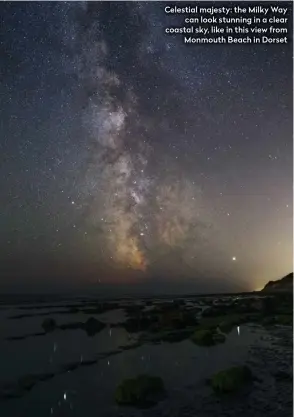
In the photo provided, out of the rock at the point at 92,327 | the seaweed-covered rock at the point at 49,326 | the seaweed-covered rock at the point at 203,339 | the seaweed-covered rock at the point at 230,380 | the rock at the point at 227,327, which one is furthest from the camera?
the seaweed-covered rock at the point at 49,326

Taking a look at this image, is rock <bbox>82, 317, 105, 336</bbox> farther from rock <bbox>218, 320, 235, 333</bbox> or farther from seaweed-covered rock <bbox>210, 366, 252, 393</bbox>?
seaweed-covered rock <bbox>210, 366, 252, 393</bbox>

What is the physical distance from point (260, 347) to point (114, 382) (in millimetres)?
13280

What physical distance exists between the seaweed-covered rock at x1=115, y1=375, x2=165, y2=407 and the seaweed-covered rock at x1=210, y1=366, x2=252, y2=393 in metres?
3.11

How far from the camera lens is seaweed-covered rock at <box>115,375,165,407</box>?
53.9 feet

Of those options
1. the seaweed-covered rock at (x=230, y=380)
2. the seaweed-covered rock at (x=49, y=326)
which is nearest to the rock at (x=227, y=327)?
the seaweed-covered rock at (x=230, y=380)

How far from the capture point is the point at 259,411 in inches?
573

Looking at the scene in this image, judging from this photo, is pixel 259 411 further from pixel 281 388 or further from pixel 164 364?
pixel 164 364

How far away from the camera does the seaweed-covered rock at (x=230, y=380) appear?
16922 mm

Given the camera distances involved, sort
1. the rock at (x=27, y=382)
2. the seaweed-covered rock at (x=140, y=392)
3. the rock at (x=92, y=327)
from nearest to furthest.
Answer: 1. the seaweed-covered rock at (x=140, y=392)
2. the rock at (x=27, y=382)
3. the rock at (x=92, y=327)

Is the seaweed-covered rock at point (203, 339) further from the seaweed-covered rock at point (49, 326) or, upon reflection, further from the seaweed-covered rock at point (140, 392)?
the seaweed-covered rock at point (49, 326)

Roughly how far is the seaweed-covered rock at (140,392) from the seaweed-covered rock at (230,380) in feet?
10.2

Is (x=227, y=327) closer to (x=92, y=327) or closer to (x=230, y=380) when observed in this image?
(x=230, y=380)

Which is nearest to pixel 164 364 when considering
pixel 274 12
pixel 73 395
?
pixel 73 395

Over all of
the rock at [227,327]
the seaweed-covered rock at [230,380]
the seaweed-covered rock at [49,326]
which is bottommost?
the seaweed-covered rock at [49,326]
